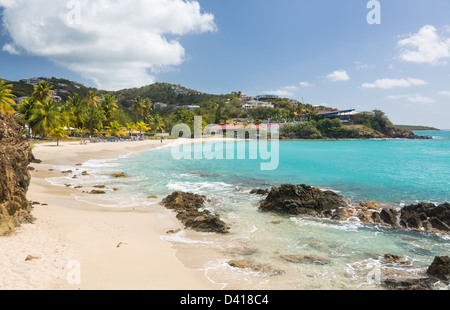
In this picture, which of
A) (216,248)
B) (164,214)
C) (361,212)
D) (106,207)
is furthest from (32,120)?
(361,212)

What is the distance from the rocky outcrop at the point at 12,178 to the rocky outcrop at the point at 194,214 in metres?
6.46

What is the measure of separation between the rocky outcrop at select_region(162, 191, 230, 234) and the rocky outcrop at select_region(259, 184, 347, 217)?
3.89 metres

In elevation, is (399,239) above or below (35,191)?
below

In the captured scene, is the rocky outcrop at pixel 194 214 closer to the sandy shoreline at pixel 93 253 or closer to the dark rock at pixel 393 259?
the sandy shoreline at pixel 93 253

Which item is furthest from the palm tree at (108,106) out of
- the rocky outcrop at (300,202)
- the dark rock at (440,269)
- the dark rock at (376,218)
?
the dark rock at (440,269)

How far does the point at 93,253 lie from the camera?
8039 mm

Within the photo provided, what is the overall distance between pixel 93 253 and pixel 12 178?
15.7ft

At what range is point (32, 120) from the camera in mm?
45375

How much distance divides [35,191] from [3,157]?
848cm

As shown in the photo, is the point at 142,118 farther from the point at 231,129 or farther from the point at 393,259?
the point at 393,259

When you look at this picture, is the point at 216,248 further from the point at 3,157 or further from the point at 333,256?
the point at 3,157

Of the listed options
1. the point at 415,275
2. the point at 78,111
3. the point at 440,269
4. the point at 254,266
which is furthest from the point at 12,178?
the point at 78,111

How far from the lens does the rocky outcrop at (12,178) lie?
8867 mm
